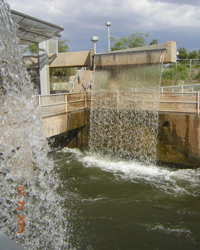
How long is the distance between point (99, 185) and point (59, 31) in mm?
9862

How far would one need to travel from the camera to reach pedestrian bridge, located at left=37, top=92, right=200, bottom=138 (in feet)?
30.1

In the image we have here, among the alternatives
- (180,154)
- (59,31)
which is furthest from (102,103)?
(59,31)

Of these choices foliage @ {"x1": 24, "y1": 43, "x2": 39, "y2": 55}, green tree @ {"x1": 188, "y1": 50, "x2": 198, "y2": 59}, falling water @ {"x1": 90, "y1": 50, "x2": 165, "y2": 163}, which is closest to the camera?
falling water @ {"x1": 90, "y1": 50, "x2": 165, "y2": 163}

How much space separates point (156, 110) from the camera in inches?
392

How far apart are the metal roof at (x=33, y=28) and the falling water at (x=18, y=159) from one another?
692 centimetres

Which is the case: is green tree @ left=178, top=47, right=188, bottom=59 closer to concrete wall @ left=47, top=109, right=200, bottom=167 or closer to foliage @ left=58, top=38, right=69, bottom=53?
foliage @ left=58, top=38, right=69, bottom=53

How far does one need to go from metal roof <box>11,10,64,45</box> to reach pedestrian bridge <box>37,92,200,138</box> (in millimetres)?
4291

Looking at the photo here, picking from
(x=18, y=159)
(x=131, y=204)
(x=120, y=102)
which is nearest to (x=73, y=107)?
(x=120, y=102)

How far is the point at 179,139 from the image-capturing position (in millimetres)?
9555

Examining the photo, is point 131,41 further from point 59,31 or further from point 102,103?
point 102,103

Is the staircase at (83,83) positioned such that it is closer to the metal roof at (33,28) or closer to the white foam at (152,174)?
the metal roof at (33,28)

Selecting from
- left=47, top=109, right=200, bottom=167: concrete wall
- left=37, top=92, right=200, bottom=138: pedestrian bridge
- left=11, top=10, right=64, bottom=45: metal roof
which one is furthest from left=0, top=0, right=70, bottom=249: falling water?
left=11, top=10, right=64, bottom=45: metal roof

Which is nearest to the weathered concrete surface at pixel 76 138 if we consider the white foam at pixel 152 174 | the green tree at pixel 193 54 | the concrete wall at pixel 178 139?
the white foam at pixel 152 174

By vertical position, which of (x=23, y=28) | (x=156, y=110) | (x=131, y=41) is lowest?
(x=156, y=110)
